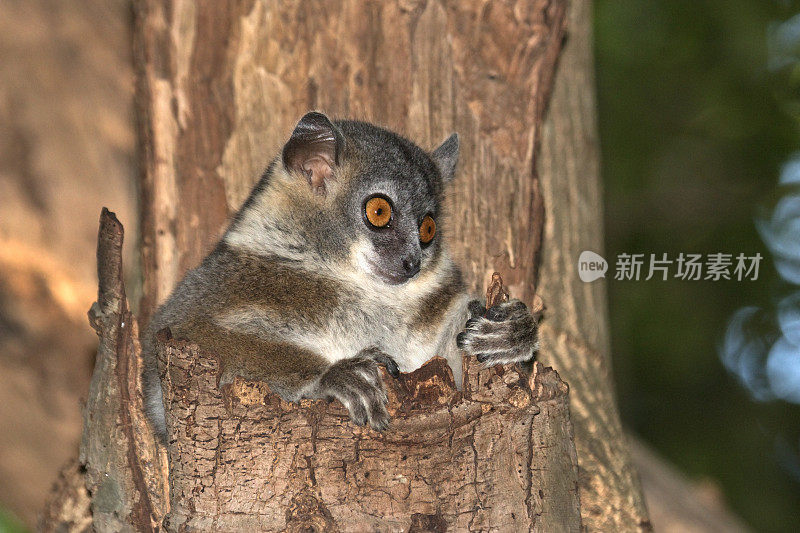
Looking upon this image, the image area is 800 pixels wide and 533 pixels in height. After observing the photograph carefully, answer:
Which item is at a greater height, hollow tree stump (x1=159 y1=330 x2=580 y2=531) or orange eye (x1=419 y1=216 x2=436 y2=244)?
orange eye (x1=419 y1=216 x2=436 y2=244)

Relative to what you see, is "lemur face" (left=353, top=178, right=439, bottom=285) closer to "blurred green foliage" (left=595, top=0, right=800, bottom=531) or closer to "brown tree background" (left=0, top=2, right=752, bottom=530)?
"brown tree background" (left=0, top=2, right=752, bottom=530)

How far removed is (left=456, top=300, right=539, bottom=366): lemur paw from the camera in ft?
10.1

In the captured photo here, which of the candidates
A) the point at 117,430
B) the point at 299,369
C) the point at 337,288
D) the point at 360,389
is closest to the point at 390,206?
the point at 337,288

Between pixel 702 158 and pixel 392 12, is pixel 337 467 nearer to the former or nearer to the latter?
pixel 392 12

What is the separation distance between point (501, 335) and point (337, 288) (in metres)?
0.69

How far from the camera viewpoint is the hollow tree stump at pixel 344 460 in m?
2.84

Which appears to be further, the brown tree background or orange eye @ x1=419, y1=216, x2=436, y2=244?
the brown tree background

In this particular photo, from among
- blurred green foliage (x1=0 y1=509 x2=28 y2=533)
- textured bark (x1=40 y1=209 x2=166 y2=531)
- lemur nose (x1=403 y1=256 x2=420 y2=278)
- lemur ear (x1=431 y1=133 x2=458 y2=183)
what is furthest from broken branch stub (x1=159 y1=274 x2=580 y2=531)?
blurred green foliage (x1=0 y1=509 x2=28 y2=533)

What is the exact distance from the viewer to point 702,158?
7.14 metres

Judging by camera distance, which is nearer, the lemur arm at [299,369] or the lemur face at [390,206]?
the lemur arm at [299,369]

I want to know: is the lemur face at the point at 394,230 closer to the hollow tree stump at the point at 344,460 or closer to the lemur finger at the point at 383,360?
the lemur finger at the point at 383,360

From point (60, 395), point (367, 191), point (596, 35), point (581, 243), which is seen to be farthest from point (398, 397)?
point (596, 35)

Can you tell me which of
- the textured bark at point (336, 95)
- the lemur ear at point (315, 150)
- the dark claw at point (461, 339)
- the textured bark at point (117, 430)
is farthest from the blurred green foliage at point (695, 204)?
the textured bark at point (117, 430)

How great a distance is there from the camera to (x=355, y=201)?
3549 millimetres
